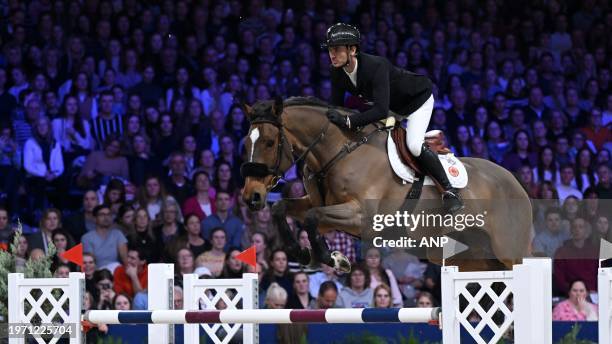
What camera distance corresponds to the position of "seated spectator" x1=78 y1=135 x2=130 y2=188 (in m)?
11.2

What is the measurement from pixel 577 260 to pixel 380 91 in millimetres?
3677

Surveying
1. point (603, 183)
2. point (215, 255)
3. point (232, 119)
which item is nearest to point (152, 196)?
point (215, 255)

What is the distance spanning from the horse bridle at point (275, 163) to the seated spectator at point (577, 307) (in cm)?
331

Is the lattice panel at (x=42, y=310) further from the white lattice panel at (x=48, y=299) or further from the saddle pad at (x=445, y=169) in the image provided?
the saddle pad at (x=445, y=169)

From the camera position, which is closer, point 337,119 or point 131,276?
point 337,119

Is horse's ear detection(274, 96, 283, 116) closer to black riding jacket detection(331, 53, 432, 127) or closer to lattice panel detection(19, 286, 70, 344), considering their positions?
black riding jacket detection(331, 53, 432, 127)

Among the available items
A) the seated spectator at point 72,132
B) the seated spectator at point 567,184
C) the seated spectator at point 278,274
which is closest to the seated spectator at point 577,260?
the seated spectator at point 567,184

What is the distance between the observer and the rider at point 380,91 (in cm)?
733

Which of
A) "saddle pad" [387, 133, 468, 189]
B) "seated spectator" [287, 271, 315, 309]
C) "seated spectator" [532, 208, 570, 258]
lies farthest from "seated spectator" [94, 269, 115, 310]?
"seated spectator" [532, 208, 570, 258]

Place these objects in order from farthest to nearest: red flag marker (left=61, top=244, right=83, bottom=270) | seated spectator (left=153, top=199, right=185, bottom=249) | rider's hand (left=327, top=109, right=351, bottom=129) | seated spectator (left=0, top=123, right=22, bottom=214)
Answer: seated spectator (left=0, top=123, right=22, bottom=214) < seated spectator (left=153, top=199, right=185, bottom=249) < rider's hand (left=327, top=109, right=351, bottom=129) < red flag marker (left=61, top=244, right=83, bottom=270)

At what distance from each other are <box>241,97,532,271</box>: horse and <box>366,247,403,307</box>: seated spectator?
6.67ft

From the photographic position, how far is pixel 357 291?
9.78 m

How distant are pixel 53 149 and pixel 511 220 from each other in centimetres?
482

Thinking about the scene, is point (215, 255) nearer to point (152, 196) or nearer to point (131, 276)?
point (131, 276)
